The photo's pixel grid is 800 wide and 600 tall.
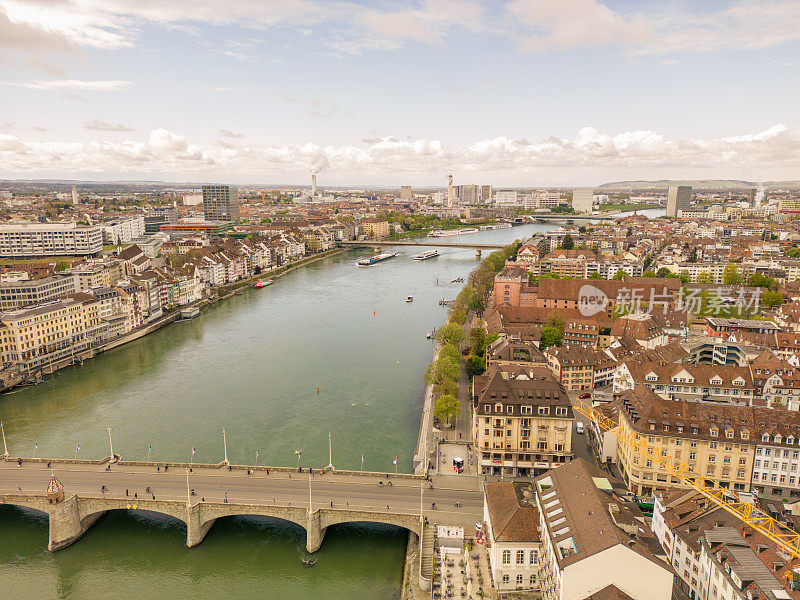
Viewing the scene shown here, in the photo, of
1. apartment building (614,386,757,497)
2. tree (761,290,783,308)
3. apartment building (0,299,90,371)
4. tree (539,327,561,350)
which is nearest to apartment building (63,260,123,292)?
apartment building (0,299,90,371)

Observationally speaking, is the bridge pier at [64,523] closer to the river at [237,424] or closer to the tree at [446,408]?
the river at [237,424]

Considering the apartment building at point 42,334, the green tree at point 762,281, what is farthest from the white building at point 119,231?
the green tree at point 762,281

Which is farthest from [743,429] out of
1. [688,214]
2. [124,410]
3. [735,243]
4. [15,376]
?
[688,214]

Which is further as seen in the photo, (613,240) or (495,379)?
(613,240)

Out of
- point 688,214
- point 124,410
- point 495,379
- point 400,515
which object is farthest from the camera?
point 688,214

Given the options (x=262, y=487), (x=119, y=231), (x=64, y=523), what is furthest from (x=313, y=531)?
(x=119, y=231)

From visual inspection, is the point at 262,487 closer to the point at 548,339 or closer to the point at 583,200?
the point at 548,339

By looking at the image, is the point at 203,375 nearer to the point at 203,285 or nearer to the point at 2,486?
the point at 2,486
